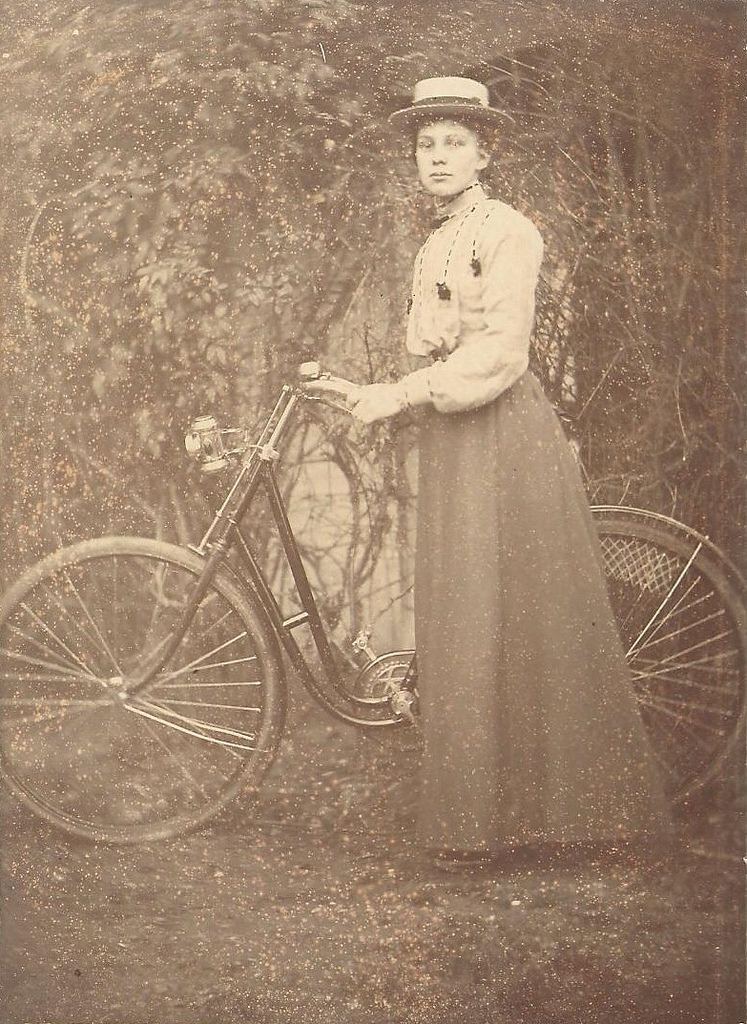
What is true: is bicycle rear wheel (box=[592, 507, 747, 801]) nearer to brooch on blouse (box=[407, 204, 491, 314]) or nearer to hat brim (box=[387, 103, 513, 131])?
brooch on blouse (box=[407, 204, 491, 314])

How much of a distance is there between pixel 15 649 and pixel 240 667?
17.5 inches

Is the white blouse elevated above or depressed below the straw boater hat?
below

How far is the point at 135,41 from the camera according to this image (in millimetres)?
1983

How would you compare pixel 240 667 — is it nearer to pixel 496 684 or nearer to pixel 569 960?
pixel 496 684

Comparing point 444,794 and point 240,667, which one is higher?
point 240,667

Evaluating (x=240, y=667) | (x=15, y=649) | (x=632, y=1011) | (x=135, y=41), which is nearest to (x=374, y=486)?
(x=240, y=667)

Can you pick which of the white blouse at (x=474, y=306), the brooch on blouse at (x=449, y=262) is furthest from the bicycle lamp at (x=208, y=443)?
the brooch on blouse at (x=449, y=262)

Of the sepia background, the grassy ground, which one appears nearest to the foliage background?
the sepia background

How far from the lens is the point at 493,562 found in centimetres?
194

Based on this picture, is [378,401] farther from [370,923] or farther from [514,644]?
[370,923]

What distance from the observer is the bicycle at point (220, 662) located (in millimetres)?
1983

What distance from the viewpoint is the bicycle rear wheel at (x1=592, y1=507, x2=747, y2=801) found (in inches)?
78.2

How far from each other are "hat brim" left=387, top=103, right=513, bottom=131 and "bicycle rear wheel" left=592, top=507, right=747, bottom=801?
2.56 feet

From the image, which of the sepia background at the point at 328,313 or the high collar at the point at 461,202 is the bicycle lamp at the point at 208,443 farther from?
the high collar at the point at 461,202
